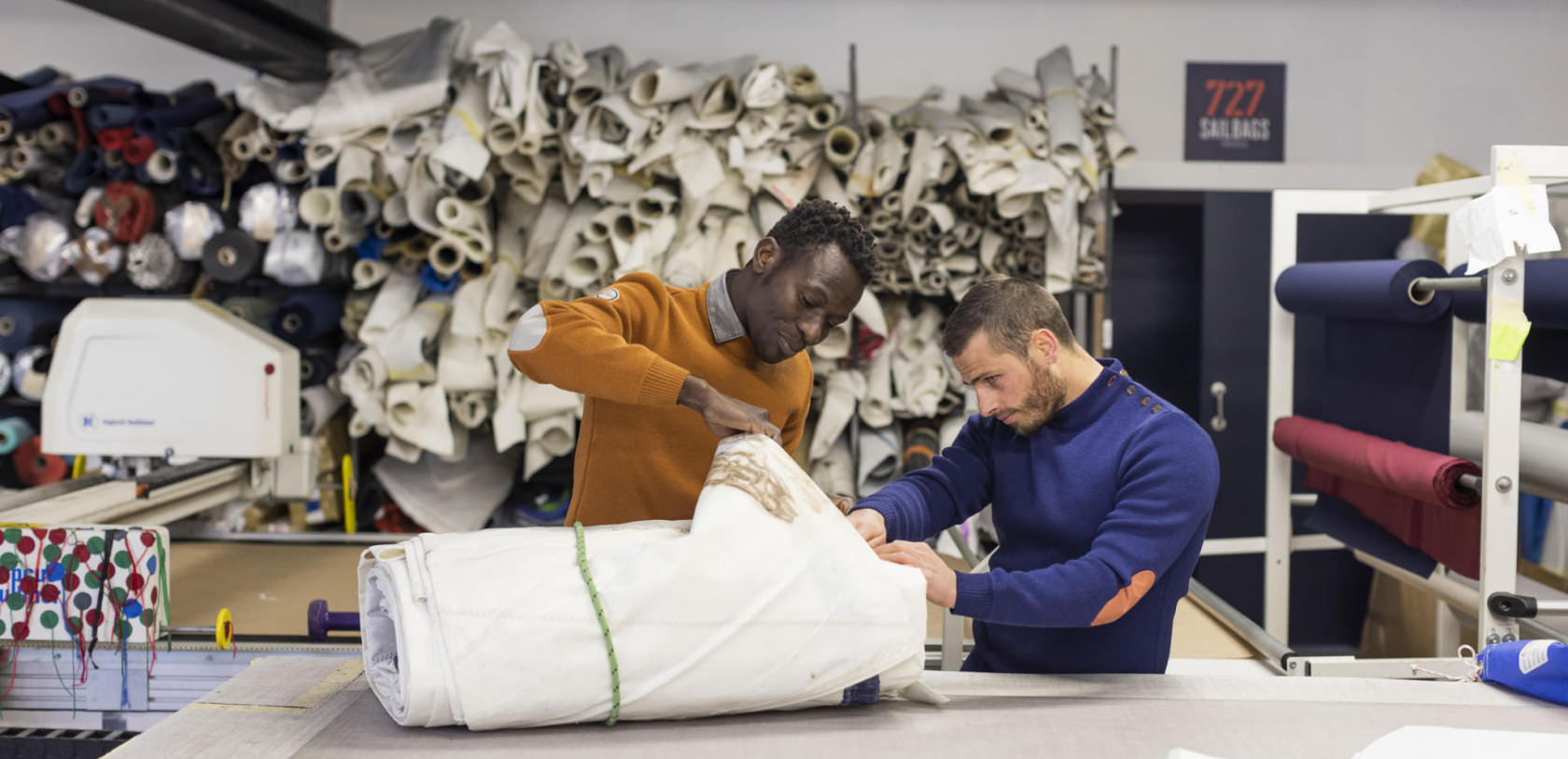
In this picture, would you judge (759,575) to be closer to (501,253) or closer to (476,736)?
(476,736)

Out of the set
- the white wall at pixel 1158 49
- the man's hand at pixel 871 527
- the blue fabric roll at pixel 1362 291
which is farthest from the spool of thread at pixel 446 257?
the blue fabric roll at pixel 1362 291

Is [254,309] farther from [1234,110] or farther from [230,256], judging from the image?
[1234,110]

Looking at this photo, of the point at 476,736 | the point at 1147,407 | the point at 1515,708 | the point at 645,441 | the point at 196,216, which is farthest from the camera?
the point at 196,216

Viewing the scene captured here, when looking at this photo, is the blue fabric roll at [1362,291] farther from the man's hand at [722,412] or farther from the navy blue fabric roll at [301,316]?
the navy blue fabric roll at [301,316]

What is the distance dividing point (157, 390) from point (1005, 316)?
2.15 meters

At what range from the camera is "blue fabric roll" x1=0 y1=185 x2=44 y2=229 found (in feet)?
11.2

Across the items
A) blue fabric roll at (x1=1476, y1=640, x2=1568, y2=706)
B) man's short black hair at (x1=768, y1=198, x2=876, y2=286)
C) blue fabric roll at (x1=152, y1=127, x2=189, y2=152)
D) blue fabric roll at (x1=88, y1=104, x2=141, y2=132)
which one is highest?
blue fabric roll at (x1=88, y1=104, x2=141, y2=132)

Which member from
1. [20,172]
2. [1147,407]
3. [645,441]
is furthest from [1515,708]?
[20,172]

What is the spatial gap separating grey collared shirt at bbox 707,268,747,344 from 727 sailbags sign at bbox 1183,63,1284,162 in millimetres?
3012

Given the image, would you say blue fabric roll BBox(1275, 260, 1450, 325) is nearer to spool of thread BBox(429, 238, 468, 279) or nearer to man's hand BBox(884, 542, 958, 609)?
man's hand BBox(884, 542, 958, 609)

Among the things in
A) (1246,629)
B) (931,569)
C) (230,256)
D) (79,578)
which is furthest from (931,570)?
(230,256)

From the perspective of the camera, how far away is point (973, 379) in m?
1.63

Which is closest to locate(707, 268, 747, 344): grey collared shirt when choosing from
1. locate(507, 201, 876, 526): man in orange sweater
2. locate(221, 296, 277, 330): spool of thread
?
locate(507, 201, 876, 526): man in orange sweater

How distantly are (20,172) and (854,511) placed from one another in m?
3.21
